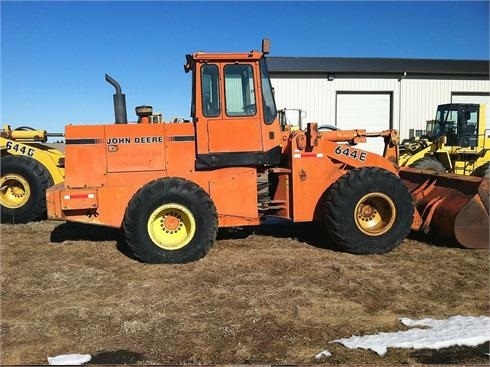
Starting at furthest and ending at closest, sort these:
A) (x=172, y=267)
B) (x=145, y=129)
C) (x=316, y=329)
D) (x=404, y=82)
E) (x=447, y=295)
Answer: (x=404, y=82)
(x=145, y=129)
(x=172, y=267)
(x=447, y=295)
(x=316, y=329)

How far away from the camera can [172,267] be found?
6547mm

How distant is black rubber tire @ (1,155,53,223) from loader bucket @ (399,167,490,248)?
6.84 metres

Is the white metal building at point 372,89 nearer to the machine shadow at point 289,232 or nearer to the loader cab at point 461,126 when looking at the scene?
the loader cab at point 461,126

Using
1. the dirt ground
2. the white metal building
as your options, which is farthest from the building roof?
the dirt ground

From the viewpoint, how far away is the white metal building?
2406cm

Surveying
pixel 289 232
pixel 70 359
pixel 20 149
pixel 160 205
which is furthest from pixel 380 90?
pixel 70 359

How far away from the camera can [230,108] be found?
7211 millimetres

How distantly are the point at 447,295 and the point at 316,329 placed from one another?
182cm

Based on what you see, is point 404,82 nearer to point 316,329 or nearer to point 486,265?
point 486,265

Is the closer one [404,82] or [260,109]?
[260,109]

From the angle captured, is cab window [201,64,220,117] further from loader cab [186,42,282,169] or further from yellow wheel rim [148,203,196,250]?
yellow wheel rim [148,203,196,250]

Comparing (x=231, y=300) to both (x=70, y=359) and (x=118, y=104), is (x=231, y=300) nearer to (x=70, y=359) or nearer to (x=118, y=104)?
(x=70, y=359)

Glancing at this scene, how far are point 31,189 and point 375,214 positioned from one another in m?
6.46

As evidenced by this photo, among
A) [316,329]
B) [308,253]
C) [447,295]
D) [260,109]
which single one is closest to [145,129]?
[260,109]
